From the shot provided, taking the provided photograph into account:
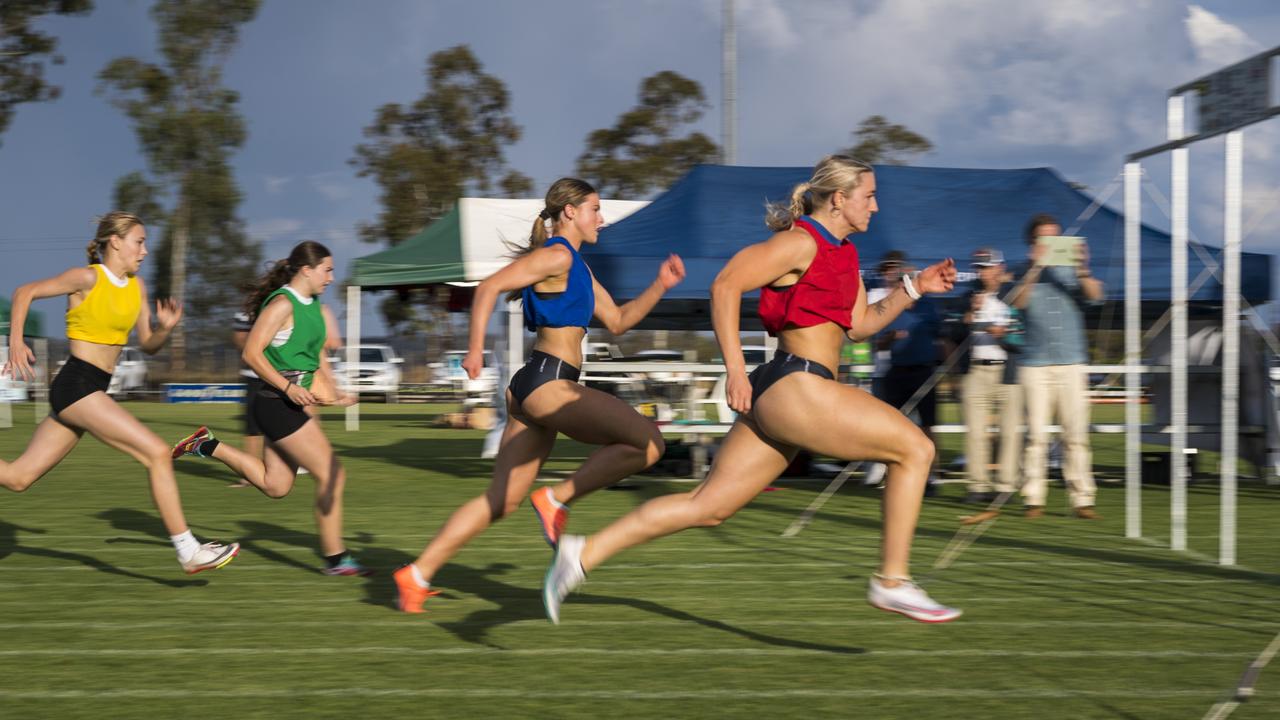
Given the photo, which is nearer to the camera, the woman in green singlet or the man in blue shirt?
the woman in green singlet

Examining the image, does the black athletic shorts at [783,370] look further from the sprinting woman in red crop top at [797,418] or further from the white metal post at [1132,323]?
the white metal post at [1132,323]

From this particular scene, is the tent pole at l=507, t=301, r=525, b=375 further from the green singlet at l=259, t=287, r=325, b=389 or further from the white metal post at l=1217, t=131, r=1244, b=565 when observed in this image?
the white metal post at l=1217, t=131, r=1244, b=565

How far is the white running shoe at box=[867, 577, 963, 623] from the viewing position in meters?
4.71

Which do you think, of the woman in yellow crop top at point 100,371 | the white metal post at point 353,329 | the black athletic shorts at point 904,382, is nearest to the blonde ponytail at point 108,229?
the woman in yellow crop top at point 100,371

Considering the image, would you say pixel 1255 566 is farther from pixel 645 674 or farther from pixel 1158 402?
pixel 1158 402

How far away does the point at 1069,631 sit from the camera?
5.53 metres

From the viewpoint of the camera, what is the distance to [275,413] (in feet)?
22.0

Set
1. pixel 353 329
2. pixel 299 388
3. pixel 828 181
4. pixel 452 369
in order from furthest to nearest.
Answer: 1. pixel 452 369
2. pixel 353 329
3. pixel 299 388
4. pixel 828 181

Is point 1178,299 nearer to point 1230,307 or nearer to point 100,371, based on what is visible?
point 1230,307

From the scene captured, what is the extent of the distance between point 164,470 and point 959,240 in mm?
8905

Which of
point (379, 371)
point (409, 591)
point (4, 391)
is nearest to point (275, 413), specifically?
point (409, 591)

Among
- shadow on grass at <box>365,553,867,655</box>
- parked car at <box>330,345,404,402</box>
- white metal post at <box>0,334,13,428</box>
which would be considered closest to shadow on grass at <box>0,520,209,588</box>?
shadow on grass at <box>365,553,867,655</box>

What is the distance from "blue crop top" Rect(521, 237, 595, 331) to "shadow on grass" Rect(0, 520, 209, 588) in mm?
2617

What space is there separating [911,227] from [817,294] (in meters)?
8.62
